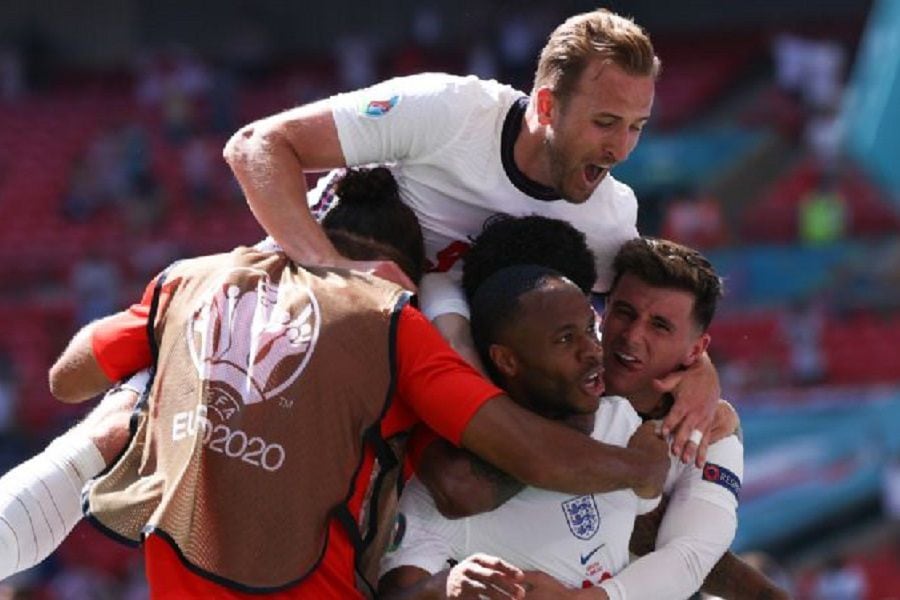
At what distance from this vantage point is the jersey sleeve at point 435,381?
349cm

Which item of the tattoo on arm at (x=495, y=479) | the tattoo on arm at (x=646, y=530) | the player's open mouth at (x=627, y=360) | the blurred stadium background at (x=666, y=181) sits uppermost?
the tattoo on arm at (x=495, y=479)

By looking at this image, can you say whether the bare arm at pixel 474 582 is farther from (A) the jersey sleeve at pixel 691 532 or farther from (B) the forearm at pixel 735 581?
(B) the forearm at pixel 735 581

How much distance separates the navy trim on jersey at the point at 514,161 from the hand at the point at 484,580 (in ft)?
3.65

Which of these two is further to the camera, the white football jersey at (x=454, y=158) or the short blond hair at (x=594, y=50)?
the white football jersey at (x=454, y=158)

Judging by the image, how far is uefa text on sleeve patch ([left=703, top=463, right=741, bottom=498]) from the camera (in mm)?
4109

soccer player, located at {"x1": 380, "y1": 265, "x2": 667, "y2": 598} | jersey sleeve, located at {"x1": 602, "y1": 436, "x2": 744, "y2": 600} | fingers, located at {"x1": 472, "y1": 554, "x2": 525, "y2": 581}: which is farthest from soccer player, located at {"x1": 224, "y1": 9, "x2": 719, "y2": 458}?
fingers, located at {"x1": 472, "y1": 554, "x2": 525, "y2": 581}

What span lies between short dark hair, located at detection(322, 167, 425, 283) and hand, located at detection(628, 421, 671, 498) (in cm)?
64

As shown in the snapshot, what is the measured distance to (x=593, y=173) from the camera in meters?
4.20

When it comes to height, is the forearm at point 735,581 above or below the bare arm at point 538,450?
below

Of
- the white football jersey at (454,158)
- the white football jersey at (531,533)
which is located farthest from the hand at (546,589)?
the white football jersey at (454,158)

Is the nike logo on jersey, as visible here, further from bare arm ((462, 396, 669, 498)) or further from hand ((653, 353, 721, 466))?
hand ((653, 353, 721, 466))

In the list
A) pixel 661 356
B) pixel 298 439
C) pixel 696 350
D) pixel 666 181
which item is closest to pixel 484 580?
pixel 298 439

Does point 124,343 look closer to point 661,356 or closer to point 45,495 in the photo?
point 45,495

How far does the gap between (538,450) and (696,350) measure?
2.99 ft
